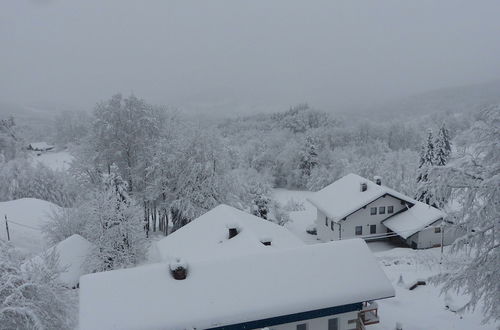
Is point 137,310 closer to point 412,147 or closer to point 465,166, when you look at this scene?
point 465,166

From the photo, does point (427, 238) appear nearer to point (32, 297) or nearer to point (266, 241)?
point (266, 241)

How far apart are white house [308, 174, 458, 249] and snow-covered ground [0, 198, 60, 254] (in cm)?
2396

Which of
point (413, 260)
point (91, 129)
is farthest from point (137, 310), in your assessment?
point (91, 129)

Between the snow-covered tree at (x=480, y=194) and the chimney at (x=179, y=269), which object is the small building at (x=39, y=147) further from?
the snow-covered tree at (x=480, y=194)

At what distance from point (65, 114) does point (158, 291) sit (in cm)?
13277

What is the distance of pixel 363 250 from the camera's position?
17.8 metres

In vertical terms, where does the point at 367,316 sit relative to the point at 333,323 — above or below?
below

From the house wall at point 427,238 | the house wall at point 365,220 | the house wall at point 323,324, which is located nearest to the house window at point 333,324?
the house wall at point 323,324

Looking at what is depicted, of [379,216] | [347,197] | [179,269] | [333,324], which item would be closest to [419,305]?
[333,324]

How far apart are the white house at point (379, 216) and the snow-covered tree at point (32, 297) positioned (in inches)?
897

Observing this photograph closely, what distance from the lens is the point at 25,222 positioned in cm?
3866

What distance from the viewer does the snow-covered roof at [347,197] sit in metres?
35.0

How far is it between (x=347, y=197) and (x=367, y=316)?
1981 centimetres

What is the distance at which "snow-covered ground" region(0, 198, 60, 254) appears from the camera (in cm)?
3594
